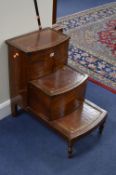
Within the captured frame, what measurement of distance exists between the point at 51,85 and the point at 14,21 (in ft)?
1.67

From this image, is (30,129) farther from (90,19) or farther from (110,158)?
(90,19)

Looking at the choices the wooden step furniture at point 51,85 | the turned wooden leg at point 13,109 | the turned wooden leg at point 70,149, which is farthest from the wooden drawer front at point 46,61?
the turned wooden leg at point 70,149

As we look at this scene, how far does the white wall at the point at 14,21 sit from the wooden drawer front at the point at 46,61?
0.25 metres

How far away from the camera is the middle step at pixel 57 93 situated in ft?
6.06

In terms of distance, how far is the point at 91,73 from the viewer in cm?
284

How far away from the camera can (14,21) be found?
1.93 meters

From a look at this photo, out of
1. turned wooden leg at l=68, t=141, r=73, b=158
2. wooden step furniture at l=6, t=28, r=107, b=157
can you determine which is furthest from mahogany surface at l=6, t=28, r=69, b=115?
turned wooden leg at l=68, t=141, r=73, b=158

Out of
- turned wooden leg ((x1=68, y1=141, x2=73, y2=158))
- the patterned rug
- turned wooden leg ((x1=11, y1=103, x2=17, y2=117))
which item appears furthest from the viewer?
the patterned rug

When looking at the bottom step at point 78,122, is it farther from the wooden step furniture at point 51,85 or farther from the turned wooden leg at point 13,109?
the turned wooden leg at point 13,109

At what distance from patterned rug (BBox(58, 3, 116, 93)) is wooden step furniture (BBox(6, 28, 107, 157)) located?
0.73 metres

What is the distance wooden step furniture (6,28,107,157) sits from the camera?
1.85 metres

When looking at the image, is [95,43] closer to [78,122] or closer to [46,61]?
[46,61]

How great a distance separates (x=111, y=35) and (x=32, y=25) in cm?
177

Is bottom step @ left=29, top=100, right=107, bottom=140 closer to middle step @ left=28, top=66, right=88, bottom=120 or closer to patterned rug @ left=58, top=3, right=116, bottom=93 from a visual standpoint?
middle step @ left=28, top=66, right=88, bottom=120
